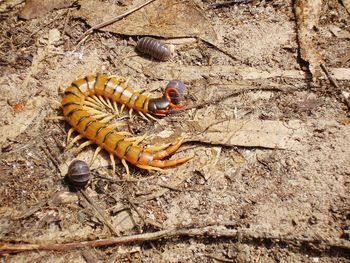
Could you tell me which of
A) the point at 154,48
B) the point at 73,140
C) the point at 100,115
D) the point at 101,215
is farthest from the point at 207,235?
the point at 154,48

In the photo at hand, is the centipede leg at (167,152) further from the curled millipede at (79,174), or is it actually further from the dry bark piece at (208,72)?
the dry bark piece at (208,72)

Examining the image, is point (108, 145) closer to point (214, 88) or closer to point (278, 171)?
point (214, 88)

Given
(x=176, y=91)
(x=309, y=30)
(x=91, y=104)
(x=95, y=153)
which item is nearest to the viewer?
(x=95, y=153)

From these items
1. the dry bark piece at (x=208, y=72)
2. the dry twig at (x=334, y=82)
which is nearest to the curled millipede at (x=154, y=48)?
the dry bark piece at (x=208, y=72)

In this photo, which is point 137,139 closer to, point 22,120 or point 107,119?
point 107,119

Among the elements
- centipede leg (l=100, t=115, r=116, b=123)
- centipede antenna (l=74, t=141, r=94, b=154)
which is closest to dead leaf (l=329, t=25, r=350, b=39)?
centipede leg (l=100, t=115, r=116, b=123)

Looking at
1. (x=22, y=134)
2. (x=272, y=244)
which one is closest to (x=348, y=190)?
(x=272, y=244)
